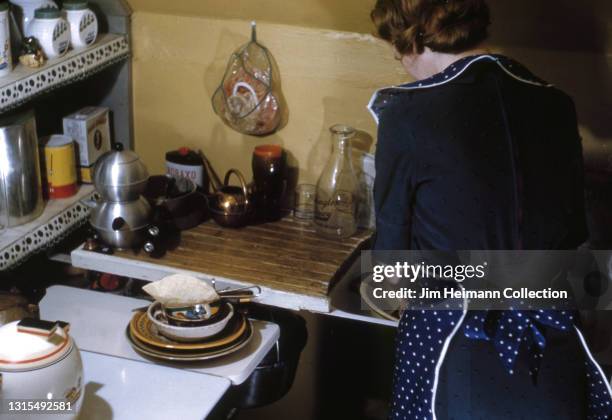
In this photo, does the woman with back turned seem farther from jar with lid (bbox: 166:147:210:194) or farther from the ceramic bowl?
jar with lid (bbox: 166:147:210:194)

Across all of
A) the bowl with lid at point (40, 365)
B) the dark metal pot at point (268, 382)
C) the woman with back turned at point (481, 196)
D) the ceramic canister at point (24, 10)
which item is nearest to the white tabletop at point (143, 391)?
the bowl with lid at point (40, 365)

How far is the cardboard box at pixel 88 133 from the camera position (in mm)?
2215

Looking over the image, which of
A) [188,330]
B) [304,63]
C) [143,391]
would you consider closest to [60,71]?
[304,63]

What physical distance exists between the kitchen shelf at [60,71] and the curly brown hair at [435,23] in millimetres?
850

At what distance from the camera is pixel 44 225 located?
1.99 m

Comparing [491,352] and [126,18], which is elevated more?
[126,18]

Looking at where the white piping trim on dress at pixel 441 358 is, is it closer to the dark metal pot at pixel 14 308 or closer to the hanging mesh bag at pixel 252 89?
the dark metal pot at pixel 14 308

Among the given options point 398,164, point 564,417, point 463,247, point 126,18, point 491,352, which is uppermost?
point 126,18

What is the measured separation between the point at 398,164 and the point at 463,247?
0.21 m

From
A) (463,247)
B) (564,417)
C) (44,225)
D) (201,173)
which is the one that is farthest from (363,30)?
(564,417)

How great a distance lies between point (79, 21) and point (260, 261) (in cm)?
80

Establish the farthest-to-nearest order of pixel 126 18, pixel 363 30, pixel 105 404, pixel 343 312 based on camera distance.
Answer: pixel 126 18 < pixel 363 30 < pixel 343 312 < pixel 105 404

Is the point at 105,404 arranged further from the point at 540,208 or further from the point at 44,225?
the point at 540,208

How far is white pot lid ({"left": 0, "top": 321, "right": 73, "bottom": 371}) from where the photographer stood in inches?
48.4
